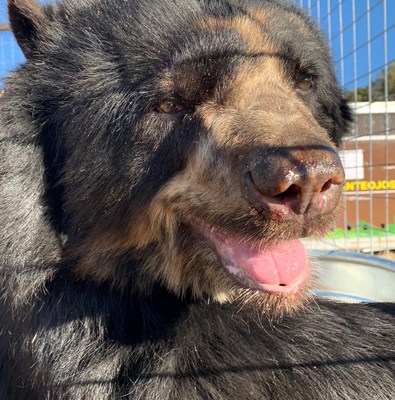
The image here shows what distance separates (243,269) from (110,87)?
0.73 metres

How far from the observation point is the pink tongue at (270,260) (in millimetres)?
1482

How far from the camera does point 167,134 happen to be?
5.39 feet

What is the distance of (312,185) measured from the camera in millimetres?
1241

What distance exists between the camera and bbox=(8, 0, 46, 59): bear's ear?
6.07 ft

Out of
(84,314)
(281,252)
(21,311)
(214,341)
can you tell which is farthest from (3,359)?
(281,252)

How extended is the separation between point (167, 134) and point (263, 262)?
51cm

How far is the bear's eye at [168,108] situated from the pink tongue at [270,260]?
0.45 metres

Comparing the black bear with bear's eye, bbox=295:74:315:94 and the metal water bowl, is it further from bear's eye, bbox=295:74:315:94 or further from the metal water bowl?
the metal water bowl

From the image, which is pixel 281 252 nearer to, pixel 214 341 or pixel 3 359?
pixel 214 341

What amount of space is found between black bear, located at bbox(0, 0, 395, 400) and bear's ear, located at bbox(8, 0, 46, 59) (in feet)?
0.23

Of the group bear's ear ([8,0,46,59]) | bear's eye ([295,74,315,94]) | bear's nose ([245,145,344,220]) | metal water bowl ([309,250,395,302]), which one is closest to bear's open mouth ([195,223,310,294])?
bear's nose ([245,145,344,220])

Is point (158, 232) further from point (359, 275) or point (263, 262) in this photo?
point (359, 275)

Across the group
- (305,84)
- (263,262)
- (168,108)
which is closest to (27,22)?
(168,108)

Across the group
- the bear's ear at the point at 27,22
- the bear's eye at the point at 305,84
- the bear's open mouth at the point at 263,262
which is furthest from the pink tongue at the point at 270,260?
the bear's ear at the point at 27,22
